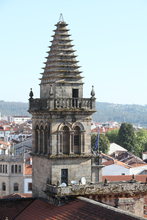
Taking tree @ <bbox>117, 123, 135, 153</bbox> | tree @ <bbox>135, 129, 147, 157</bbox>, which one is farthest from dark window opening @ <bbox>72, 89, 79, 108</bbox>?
tree @ <bbox>117, 123, 135, 153</bbox>

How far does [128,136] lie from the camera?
165 meters

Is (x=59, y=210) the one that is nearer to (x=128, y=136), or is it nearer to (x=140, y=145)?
(x=128, y=136)

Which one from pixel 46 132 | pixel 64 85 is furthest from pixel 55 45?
pixel 46 132

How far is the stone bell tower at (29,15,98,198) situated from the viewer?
45844 mm

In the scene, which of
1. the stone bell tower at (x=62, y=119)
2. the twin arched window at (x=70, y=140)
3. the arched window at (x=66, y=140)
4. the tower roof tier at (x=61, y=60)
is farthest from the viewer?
the tower roof tier at (x=61, y=60)

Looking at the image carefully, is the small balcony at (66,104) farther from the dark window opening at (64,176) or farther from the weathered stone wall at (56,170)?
the dark window opening at (64,176)

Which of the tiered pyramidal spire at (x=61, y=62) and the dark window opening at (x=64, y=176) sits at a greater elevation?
the tiered pyramidal spire at (x=61, y=62)

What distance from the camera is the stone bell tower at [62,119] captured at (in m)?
45.8

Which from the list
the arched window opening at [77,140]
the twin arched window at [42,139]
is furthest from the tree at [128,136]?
the arched window opening at [77,140]

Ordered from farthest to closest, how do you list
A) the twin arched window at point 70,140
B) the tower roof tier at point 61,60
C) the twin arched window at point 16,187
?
the twin arched window at point 16,187 < the tower roof tier at point 61,60 < the twin arched window at point 70,140

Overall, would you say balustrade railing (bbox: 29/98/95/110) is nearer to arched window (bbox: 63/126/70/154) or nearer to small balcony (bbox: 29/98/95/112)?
small balcony (bbox: 29/98/95/112)

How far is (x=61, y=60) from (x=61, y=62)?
19 centimetres

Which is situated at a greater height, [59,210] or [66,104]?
[66,104]

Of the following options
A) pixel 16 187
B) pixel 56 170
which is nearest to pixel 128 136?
pixel 16 187
